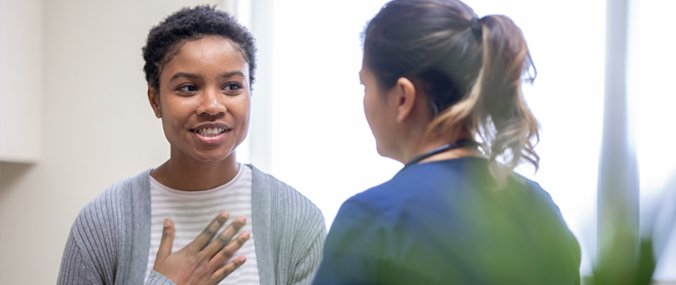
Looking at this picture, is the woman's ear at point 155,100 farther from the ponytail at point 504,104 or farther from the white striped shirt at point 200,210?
the ponytail at point 504,104

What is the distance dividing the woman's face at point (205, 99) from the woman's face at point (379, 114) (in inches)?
13.6

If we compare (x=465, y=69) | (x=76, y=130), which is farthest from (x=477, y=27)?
(x=76, y=130)

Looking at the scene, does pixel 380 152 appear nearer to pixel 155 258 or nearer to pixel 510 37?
pixel 510 37

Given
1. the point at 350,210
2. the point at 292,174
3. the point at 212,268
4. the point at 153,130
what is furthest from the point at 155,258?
the point at 153,130

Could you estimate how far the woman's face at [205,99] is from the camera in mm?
833

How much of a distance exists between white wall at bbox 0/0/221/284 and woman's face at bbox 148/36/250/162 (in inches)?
22.6

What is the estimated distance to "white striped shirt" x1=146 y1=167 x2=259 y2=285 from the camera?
0.88 m

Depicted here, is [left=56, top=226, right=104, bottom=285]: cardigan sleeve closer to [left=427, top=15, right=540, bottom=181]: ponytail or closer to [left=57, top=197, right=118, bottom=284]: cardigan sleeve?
[left=57, top=197, right=118, bottom=284]: cardigan sleeve

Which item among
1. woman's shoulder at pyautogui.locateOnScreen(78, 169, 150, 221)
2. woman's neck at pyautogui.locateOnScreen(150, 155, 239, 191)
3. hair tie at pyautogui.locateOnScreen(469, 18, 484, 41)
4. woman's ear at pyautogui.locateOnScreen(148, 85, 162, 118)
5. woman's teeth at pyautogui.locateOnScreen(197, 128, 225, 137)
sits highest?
hair tie at pyautogui.locateOnScreen(469, 18, 484, 41)

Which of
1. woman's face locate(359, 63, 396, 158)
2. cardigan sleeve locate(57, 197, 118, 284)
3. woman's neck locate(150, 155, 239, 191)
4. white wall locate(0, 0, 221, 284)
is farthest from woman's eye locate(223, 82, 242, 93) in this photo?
white wall locate(0, 0, 221, 284)

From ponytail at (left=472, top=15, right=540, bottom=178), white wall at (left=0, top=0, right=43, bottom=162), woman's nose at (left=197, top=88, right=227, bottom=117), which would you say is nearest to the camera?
ponytail at (left=472, top=15, right=540, bottom=178)

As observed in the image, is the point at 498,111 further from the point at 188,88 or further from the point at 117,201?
the point at 117,201

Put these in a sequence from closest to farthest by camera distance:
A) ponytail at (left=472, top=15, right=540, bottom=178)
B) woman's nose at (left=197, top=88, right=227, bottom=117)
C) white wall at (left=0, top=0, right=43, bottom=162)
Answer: ponytail at (left=472, top=15, right=540, bottom=178), woman's nose at (left=197, top=88, right=227, bottom=117), white wall at (left=0, top=0, right=43, bottom=162)

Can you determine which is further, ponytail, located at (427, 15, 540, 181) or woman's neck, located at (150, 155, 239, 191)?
woman's neck, located at (150, 155, 239, 191)
